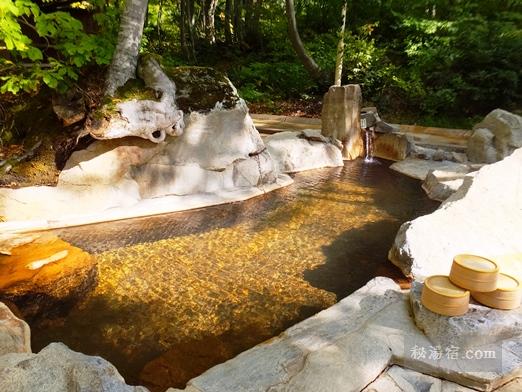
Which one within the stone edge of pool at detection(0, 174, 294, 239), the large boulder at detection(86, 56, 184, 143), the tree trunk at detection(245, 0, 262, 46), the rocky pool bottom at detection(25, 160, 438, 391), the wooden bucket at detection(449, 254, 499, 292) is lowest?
the rocky pool bottom at detection(25, 160, 438, 391)

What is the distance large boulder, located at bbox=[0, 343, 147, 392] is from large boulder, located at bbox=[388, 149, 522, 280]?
291 cm

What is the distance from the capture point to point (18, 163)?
5.55 metres

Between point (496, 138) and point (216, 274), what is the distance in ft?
22.4

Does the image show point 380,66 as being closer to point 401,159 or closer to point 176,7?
point 401,159

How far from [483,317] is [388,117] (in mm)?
10498

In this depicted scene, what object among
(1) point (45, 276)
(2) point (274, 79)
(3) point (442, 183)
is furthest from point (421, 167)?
(2) point (274, 79)

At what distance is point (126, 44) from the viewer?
5723 millimetres

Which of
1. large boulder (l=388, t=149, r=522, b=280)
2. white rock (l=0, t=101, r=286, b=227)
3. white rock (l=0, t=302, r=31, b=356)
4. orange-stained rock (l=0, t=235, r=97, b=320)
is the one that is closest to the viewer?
white rock (l=0, t=302, r=31, b=356)

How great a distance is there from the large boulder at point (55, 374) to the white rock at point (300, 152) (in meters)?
6.34

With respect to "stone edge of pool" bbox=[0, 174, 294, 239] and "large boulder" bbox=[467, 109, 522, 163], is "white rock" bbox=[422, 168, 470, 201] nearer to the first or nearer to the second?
"large boulder" bbox=[467, 109, 522, 163]

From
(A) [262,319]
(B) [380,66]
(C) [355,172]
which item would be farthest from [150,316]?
(B) [380,66]

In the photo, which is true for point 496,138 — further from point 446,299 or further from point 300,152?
point 446,299

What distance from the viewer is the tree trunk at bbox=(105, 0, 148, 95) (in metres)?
5.67

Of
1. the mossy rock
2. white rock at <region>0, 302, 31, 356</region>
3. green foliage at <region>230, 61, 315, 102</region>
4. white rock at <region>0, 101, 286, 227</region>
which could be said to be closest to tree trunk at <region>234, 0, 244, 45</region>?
green foliage at <region>230, 61, 315, 102</region>
